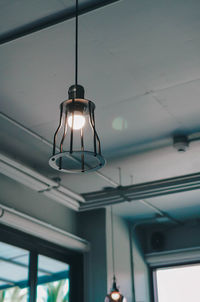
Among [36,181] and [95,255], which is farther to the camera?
[95,255]

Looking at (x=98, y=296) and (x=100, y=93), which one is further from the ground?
(x=100, y=93)

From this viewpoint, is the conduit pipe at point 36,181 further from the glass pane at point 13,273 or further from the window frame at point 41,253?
the glass pane at point 13,273

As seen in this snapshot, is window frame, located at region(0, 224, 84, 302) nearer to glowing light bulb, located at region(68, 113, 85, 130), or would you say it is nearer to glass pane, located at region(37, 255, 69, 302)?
glass pane, located at region(37, 255, 69, 302)

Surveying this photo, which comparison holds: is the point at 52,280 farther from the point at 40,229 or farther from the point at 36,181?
the point at 36,181

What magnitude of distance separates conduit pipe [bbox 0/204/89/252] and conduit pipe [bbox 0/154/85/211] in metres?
0.30

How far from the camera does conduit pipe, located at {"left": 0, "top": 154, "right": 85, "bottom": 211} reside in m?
3.65

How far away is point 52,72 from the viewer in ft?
9.63

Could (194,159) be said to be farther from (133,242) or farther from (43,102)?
(133,242)

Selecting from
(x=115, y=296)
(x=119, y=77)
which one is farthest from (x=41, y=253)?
(x=119, y=77)

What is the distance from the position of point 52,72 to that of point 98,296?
9.34 ft

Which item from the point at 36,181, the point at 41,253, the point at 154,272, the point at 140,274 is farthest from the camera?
the point at 154,272

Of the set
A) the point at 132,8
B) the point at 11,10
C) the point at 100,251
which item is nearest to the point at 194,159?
the point at 100,251

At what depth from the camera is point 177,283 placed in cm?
566

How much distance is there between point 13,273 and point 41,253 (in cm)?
47
